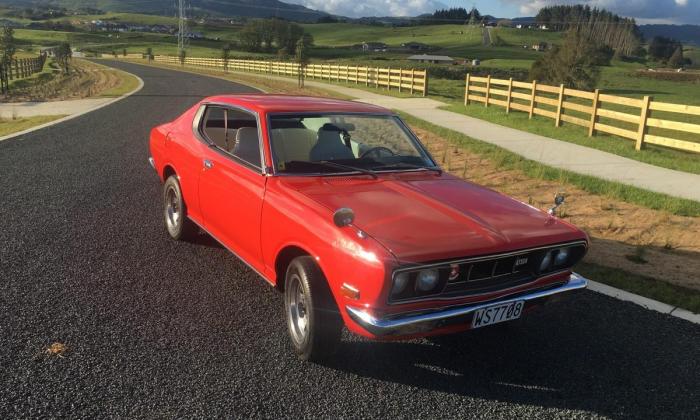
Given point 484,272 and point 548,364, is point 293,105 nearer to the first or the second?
point 484,272

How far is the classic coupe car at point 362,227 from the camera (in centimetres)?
300

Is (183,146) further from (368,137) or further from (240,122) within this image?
(368,137)

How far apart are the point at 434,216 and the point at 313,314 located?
0.97 metres

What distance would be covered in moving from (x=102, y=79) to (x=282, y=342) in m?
37.2

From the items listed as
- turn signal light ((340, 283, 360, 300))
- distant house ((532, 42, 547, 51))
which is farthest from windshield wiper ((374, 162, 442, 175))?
distant house ((532, 42, 547, 51))

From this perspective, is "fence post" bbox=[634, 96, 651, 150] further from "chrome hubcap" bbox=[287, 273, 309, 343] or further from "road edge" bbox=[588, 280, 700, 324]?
"chrome hubcap" bbox=[287, 273, 309, 343]

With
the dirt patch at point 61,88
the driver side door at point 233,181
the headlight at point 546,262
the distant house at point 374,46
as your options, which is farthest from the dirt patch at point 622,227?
the distant house at point 374,46

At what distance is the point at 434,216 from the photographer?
341 cm

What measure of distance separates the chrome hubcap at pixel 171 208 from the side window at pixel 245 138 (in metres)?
1.24

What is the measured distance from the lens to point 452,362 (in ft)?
11.6

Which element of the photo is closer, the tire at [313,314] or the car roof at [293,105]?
the tire at [313,314]

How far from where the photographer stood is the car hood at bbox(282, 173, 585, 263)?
305cm

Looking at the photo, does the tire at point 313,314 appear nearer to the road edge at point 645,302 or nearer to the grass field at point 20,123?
the road edge at point 645,302

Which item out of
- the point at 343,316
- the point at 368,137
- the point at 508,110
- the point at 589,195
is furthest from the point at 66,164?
the point at 508,110
